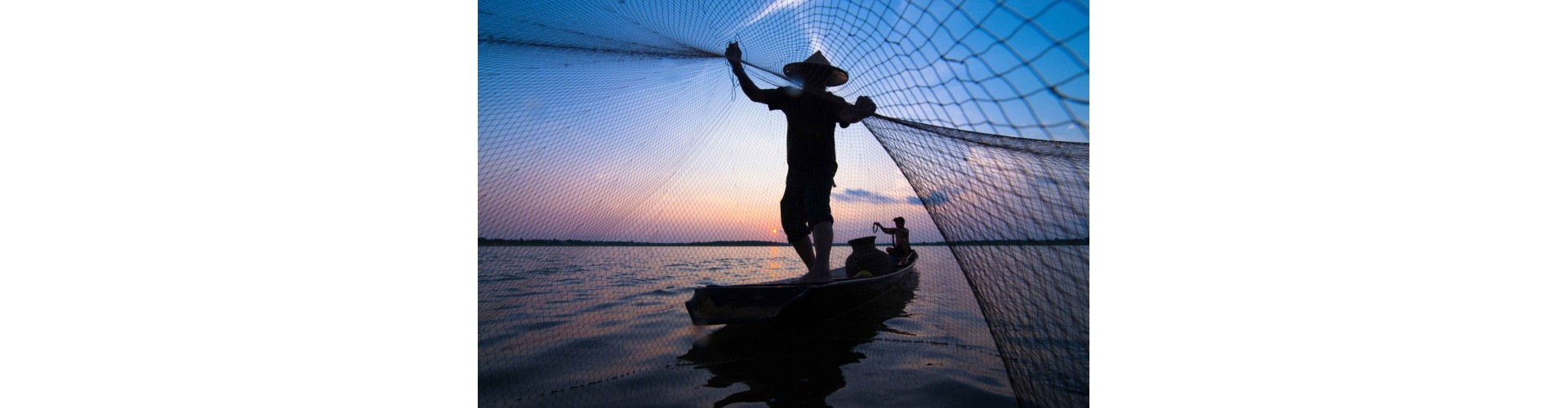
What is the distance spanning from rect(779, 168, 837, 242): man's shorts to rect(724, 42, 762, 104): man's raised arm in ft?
1.83

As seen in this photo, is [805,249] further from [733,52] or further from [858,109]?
[733,52]

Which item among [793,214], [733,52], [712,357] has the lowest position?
[712,357]

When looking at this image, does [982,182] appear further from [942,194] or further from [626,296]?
[626,296]

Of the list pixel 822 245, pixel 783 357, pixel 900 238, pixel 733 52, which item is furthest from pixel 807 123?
pixel 900 238

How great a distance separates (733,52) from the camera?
3611mm

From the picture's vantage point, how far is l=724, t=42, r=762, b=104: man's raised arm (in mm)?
3609

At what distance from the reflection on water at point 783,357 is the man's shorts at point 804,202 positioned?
648mm

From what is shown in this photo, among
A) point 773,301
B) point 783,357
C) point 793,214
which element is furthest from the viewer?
point 793,214

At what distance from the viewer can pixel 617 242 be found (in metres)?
4.20

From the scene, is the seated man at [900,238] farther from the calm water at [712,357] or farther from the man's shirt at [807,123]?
the man's shirt at [807,123]

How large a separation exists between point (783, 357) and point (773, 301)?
2.77ft

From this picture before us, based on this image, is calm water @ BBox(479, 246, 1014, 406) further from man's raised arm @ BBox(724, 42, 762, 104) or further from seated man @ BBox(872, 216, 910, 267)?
seated man @ BBox(872, 216, 910, 267)

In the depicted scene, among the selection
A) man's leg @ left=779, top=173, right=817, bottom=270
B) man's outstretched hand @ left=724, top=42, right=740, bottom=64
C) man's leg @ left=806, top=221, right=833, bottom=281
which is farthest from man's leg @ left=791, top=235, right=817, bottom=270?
man's outstretched hand @ left=724, top=42, right=740, bottom=64

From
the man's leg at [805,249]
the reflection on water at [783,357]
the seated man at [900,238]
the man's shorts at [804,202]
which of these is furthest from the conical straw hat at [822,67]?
the seated man at [900,238]
